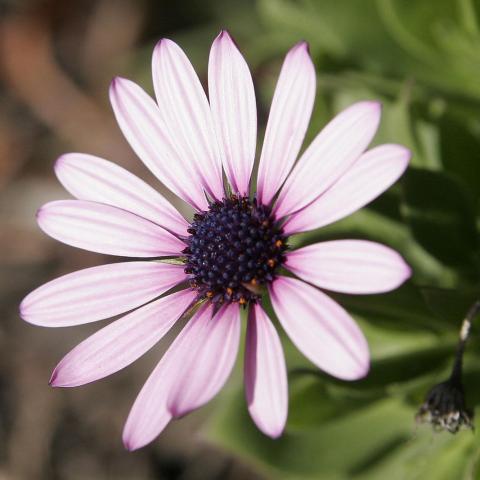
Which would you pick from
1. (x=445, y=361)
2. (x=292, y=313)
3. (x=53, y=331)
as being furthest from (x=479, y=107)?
(x=53, y=331)

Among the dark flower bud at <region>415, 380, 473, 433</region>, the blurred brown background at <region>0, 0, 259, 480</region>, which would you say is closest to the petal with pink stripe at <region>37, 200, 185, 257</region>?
the dark flower bud at <region>415, 380, 473, 433</region>

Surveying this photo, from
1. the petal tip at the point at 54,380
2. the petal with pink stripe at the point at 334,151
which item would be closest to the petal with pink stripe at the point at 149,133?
the petal with pink stripe at the point at 334,151

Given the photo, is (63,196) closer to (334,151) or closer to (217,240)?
(217,240)

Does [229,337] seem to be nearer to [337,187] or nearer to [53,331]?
[337,187]

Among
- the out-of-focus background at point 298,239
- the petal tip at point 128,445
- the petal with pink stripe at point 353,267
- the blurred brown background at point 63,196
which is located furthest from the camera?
the blurred brown background at point 63,196

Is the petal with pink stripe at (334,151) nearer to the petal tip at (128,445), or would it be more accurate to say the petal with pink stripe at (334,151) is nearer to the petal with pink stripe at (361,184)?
the petal with pink stripe at (361,184)

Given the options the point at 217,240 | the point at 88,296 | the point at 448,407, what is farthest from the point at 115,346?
the point at 448,407

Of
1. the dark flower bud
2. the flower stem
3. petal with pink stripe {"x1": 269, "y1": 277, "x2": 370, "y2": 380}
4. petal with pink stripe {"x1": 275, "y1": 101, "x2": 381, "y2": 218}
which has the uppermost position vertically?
petal with pink stripe {"x1": 275, "y1": 101, "x2": 381, "y2": 218}

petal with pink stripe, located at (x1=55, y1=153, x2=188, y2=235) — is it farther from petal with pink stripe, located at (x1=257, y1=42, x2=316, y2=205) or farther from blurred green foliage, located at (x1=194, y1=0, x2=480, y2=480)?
blurred green foliage, located at (x1=194, y1=0, x2=480, y2=480)
